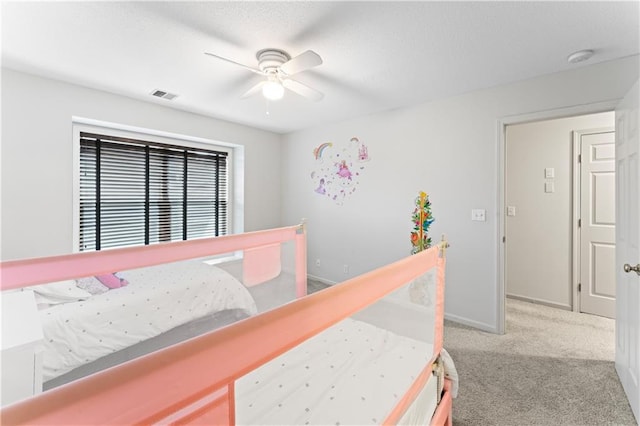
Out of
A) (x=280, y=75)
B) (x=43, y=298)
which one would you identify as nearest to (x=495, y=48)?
(x=280, y=75)

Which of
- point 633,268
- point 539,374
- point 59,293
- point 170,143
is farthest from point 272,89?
point 539,374

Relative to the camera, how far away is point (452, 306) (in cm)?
280

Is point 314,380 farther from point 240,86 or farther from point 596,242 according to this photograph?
point 596,242

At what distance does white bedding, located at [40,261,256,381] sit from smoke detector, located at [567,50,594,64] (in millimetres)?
2733

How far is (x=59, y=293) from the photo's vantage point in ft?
4.88

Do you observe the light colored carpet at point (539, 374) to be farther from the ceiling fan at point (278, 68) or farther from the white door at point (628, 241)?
the ceiling fan at point (278, 68)

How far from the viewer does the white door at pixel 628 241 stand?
5.06 ft

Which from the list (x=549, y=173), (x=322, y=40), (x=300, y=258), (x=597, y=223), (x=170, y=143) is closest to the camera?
(x=322, y=40)

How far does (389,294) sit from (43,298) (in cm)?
174

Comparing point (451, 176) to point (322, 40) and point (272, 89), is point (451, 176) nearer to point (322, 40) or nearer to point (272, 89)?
point (322, 40)

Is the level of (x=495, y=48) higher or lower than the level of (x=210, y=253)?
higher

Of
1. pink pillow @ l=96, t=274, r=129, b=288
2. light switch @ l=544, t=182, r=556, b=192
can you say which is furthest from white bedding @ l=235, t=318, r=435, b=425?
light switch @ l=544, t=182, r=556, b=192

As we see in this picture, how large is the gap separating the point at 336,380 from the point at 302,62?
167cm

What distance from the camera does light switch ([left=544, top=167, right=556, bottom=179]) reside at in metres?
3.11
